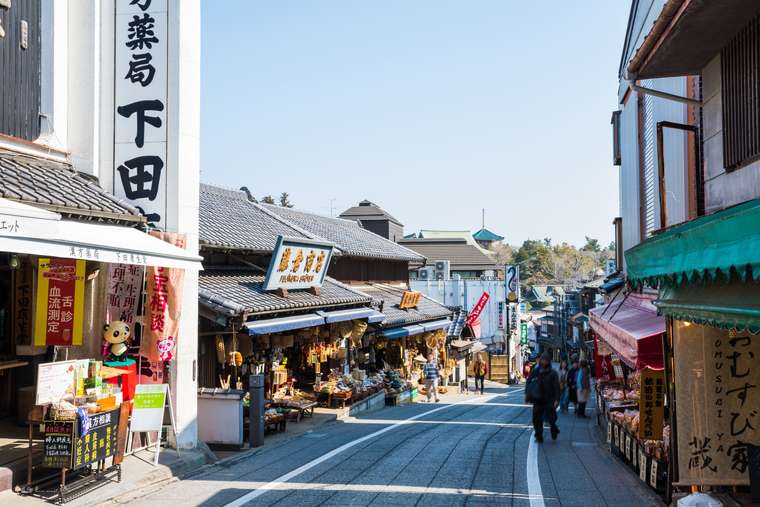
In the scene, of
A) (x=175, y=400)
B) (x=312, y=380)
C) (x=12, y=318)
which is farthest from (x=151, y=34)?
(x=312, y=380)

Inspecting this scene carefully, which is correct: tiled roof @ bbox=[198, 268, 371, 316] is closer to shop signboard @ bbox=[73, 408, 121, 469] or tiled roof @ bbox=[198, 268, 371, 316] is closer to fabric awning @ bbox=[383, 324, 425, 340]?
fabric awning @ bbox=[383, 324, 425, 340]

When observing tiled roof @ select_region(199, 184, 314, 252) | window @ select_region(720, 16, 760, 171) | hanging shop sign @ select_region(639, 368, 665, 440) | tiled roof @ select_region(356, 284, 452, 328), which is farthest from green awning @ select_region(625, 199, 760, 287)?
tiled roof @ select_region(356, 284, 452, 328)

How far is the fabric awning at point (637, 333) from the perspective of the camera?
10.2 m

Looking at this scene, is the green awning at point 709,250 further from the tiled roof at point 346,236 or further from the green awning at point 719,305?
the tiled roof at point 346,236

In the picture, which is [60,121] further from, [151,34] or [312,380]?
[312,380]

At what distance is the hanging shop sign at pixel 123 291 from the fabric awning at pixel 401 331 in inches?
669

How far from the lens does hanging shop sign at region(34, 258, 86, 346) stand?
1134 centimetres

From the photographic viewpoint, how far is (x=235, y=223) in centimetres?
2320

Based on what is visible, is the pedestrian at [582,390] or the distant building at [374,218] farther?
the distant building at [374,218]

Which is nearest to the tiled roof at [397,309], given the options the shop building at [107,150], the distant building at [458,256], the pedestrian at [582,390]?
the pedestrian at [582,390]

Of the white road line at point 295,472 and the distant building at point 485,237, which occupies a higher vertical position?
the distant building at point 485,237

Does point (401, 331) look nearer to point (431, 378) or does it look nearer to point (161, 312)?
point (431, 378)

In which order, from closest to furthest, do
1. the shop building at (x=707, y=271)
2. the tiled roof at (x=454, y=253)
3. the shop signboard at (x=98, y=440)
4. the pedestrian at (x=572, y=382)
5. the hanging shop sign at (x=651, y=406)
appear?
1. the shop building at (x=707, y=271)
2. the shop signboard at (x=98, y=440)
3. the hanging shop sign at (x=651, y=406)
4. the pedestrian at (x=572, y=382)
5. the tiled roof at (x=454, y=253)

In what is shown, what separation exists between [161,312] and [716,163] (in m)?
9.39
